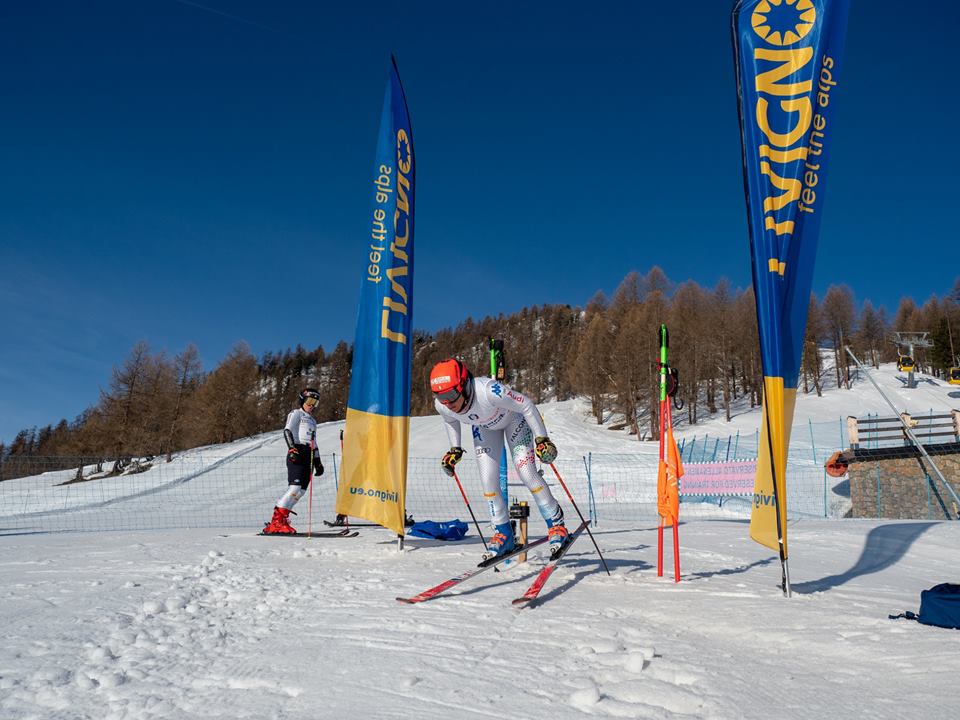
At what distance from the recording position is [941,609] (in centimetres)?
353

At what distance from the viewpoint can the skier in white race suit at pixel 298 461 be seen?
834cm

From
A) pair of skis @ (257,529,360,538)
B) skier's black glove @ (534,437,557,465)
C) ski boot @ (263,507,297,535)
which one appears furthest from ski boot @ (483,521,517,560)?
ski boot @ (263,507,297,535)

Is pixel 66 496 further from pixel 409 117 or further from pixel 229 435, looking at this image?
pixel 229 435

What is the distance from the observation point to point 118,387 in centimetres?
3434

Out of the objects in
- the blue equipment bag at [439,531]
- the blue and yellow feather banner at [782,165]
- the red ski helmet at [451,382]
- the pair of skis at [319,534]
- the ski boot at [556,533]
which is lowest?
the pair of skis at [319,534]

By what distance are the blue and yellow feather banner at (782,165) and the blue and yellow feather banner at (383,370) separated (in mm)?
3890

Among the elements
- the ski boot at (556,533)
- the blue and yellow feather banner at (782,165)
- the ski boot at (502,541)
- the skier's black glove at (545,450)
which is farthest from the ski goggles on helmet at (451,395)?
the blue and yellow feather banner at (782,165)

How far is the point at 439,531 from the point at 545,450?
142 inches

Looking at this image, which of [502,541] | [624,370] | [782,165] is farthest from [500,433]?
[624,370]

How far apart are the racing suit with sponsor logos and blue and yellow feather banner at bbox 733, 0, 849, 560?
1.95 meters

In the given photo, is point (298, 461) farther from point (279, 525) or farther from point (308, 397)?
point (308, 397)

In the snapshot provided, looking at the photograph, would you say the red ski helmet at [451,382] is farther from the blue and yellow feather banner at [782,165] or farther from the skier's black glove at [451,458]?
the blue and yellow feather banner at [782,165]

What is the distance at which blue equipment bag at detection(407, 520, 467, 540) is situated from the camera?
26.8 feet

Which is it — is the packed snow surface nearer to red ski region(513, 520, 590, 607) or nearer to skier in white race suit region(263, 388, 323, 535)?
red ski region(513, 520, 590, 607)
